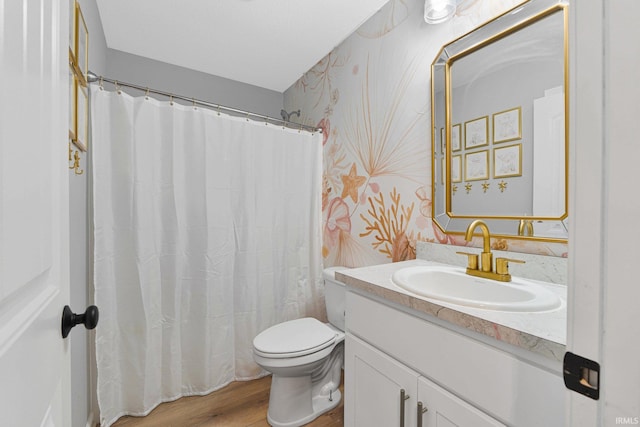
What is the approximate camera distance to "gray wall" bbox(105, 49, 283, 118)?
2.07 meters

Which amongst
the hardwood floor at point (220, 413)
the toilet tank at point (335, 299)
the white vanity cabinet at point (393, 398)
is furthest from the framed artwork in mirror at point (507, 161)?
the hardwood floor at point (220, 413)

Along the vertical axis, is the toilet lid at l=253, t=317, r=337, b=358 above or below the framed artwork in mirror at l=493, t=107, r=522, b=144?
below

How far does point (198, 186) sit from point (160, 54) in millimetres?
1190

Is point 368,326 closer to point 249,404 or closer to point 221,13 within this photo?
point 249,404

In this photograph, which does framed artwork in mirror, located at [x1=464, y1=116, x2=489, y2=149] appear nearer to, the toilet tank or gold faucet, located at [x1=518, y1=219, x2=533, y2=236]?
gold faucet, located at [x1=518, y1=219, x2=533, y2=236]

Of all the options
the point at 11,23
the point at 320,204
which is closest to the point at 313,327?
the point at 320,204

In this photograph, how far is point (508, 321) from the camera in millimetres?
671

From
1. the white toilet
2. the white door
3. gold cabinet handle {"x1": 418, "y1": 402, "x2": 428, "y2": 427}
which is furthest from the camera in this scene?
the white toilet

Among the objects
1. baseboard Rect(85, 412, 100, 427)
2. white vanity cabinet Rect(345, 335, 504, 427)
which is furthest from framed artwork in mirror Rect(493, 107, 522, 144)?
baseboard Rect(85, 412, 100, 427)

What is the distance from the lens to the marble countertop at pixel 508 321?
0.59 metres

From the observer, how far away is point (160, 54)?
210 centimetres

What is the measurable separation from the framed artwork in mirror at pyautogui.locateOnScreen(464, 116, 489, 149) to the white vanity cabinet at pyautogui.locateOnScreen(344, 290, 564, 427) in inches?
32.5

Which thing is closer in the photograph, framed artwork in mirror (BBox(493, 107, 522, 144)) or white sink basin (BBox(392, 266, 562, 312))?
white sink basin (BBox(392, 266, 562, 312))

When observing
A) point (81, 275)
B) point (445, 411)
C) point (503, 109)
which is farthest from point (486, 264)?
point (81, 275)
